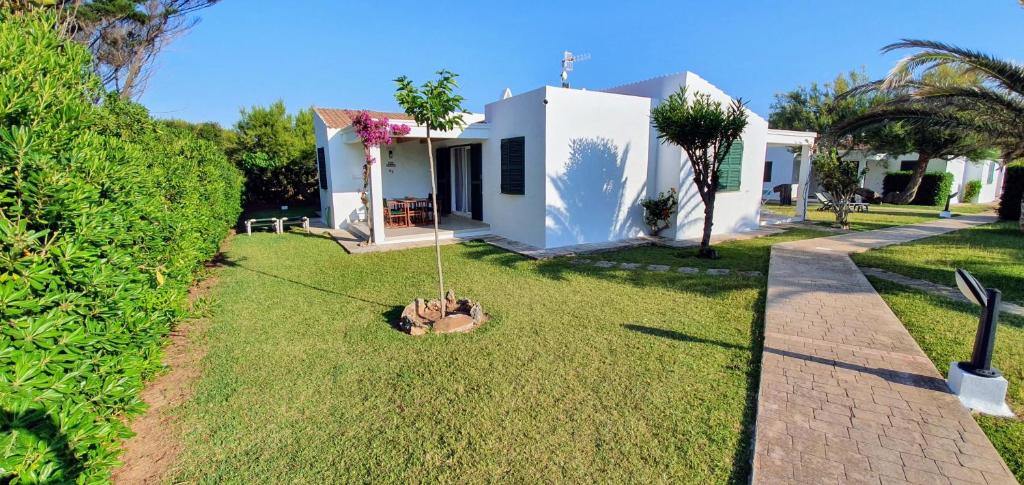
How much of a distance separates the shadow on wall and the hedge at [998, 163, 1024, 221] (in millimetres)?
14606

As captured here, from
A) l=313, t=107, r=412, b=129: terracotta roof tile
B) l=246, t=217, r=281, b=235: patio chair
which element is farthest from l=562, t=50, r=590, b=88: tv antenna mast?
l=246, t=217, r=281, b=235: patio chair

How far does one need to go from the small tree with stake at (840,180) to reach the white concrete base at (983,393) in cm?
1255

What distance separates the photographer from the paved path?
3.14 meters

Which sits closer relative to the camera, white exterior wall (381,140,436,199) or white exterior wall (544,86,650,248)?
white exterior wall (544,86,650,248)

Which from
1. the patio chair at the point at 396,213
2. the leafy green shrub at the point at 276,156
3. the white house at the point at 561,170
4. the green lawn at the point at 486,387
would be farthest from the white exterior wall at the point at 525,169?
the leafy green shrub at the point at 276,156

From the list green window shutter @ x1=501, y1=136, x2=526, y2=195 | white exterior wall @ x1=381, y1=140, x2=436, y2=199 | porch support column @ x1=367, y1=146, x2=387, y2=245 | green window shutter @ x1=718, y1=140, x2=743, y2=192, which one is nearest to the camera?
porch support column @ x1=367, y1=146, x2=387, y2=245

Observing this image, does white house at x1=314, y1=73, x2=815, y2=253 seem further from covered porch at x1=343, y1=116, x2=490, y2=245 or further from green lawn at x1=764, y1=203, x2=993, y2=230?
green lawn at x1=764, y1=203, x2=993, y2=230

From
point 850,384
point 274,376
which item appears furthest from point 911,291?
point 274,376

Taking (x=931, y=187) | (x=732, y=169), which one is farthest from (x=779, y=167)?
(x=732, y=169)

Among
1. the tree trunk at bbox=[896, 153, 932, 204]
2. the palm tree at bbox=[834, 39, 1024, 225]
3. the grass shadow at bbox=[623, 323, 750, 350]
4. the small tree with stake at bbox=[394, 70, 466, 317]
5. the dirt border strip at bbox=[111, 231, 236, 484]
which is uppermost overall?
the palm tree at bbox=[834, 39, 1024, 225]

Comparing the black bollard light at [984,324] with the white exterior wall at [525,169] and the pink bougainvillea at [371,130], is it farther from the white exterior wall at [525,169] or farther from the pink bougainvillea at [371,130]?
the pink bougainvillea at [371,130]

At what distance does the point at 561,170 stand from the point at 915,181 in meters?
23.7

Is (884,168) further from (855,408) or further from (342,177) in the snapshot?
(855,408)

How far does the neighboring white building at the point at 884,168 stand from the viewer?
2602 cm
